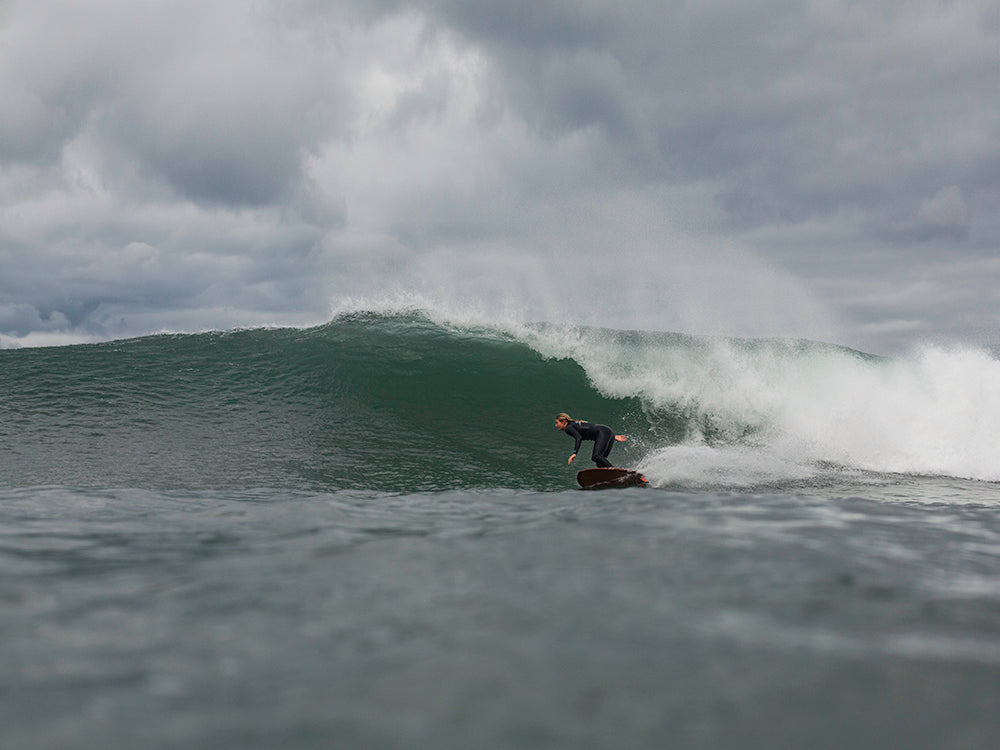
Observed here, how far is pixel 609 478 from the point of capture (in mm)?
10234

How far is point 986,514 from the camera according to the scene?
21.7 ft

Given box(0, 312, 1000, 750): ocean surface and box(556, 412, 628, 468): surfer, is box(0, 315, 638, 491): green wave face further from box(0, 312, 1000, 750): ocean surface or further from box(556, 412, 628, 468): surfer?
box(556, 412, 628, 468): surfer

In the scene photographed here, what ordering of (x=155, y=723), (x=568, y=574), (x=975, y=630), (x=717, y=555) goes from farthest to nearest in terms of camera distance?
(x=717, y=555) < (x=568, y=574) < (x=975, y=630) < (x=155, y=723)

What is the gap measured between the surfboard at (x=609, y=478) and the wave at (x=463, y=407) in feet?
2.03

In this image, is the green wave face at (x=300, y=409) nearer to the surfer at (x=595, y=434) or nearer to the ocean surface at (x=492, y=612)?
the ocean surface at (x=492, y=612)

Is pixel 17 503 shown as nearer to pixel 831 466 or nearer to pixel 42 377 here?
pixel 42 377

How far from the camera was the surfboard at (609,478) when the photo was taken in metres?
10.1

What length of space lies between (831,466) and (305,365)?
1342 centimetres

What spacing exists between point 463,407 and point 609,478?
6.04 meters

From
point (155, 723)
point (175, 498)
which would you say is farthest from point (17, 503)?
point (155, 723)

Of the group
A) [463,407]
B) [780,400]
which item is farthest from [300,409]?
[780,400]

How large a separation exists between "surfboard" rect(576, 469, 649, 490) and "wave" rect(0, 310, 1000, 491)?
2.03 feet

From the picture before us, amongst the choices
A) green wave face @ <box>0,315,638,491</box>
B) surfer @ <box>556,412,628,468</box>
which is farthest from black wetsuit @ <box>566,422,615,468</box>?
green wave face @ <box>0,315,638,491</box>

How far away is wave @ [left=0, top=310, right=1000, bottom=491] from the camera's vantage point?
1156 centimetres
